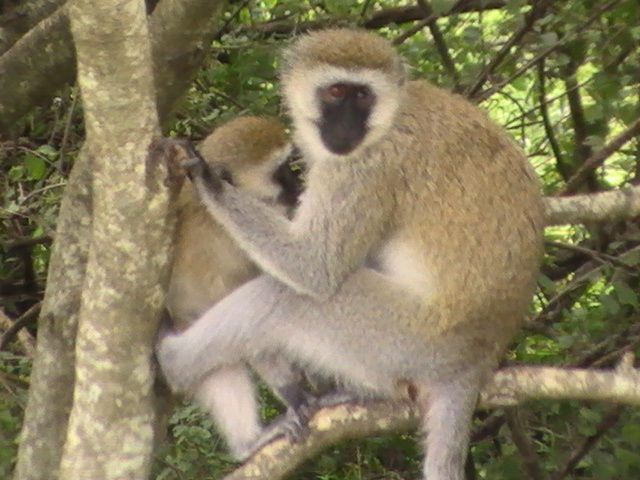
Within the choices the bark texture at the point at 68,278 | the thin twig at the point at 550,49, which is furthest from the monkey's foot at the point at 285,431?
the thin twig at the point at 550,49

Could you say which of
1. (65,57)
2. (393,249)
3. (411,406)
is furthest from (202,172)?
(65,57)

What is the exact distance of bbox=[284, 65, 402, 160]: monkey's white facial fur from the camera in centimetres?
531

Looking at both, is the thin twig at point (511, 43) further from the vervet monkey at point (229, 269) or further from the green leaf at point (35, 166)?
the green leaf at point (35, 166)

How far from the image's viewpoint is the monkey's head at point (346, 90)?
5334 millimetres

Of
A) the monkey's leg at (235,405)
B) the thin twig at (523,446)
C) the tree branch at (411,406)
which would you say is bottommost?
the thin twig at (523,446)

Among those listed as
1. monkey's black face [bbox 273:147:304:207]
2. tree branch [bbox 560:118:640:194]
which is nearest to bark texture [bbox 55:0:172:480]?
monkey's black face [bbox 273:147:304:207]

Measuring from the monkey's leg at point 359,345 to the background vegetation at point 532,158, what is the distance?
1.07 m

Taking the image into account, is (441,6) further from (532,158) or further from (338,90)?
(532,158)

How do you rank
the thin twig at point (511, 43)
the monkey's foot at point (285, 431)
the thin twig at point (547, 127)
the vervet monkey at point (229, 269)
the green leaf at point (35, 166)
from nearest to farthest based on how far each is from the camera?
1. the monkey's foot at point (285, 431)
2. the vervet monkey at point (229, 269)
3. the green leaf at point (35, 166)
4. the thin twig at point (511, 43)
5. the thin twig at point (547, 127)

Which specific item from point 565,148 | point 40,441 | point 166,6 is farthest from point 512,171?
point 565,148

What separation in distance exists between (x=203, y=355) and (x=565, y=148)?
3.53 meters

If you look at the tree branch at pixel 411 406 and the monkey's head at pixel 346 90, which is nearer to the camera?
the tree branch at pixel 411 406

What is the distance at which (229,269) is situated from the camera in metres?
5.54

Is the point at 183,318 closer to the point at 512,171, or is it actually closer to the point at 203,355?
the point at 203,355
